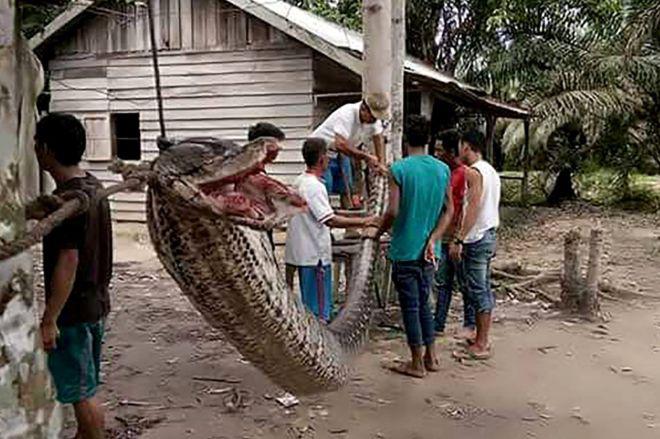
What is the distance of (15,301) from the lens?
4.91 ft

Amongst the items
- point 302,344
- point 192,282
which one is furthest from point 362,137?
point 192,282

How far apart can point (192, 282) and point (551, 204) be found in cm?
1711

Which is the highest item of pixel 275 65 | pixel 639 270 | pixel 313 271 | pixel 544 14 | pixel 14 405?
pixel 544 14

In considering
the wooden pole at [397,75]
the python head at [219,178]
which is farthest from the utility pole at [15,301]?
the wooden pole at [397,75]

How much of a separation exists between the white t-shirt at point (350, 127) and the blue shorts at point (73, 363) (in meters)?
3.19

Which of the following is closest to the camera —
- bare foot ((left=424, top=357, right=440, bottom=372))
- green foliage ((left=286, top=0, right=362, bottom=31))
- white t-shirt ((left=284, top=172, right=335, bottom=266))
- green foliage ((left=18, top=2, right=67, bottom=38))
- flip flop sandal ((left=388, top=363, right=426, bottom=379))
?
green foliage ((left=18, top=2, right=67, bottom=38))

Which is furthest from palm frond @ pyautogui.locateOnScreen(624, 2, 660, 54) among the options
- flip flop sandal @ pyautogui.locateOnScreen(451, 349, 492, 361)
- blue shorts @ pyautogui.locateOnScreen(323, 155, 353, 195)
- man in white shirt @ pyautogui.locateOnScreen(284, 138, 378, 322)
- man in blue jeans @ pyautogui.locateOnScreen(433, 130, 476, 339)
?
man in white shirt @ pyautogui.locateOnScreen(284, 138, 378, 322)

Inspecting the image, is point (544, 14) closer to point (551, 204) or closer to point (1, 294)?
point (551, 204)

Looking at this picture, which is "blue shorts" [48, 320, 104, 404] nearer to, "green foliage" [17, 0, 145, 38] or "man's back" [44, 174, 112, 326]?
"man's back" [44, 174, 112, 326]

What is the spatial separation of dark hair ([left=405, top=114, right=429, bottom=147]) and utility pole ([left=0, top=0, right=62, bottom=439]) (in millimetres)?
3847

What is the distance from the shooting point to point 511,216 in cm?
1594

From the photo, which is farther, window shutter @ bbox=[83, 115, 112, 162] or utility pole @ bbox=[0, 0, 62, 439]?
window shutter @ bbox=[83, 115, 112, 162]

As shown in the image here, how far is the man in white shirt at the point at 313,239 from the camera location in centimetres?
492

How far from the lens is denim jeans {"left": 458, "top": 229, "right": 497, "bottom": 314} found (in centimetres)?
588
